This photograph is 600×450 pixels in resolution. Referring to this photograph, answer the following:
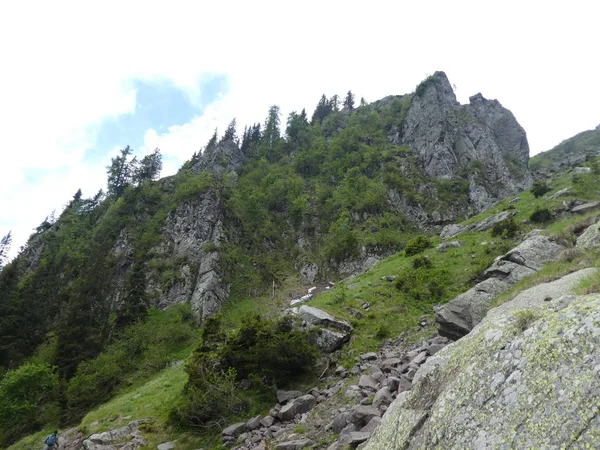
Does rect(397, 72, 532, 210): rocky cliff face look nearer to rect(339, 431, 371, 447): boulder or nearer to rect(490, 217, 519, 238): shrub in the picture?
rect(490, 217, 519, 238): shrub

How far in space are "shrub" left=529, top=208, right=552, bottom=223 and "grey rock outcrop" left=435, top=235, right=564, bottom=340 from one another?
47.0ft

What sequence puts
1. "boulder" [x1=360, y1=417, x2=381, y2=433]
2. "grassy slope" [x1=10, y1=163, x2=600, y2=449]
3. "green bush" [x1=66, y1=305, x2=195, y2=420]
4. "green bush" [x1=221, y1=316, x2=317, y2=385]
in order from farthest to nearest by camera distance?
"green bush" [x1=66, y1=305, x2=195, y2=420]
"green bush" [x1=221, y1=316, x2=317, y2=385]
"grassy slope" [x1=10, y1=163, x2=600, y2=449]
"boulder" [x1=360, y1=417, x2=381, y2=433]

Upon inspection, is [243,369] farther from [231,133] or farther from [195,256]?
[231,133]

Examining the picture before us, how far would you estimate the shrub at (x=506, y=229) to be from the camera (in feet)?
98.4

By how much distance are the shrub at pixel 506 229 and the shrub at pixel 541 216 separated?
224 centimetres

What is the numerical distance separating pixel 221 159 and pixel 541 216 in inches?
3556

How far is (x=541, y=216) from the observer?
30938 mm

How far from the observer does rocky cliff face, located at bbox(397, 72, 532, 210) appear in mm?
76688

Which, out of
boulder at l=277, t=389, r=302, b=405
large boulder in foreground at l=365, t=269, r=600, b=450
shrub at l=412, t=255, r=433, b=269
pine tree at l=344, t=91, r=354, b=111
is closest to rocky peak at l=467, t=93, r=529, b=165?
pine tree at l=344, t=91, r=354, b=111

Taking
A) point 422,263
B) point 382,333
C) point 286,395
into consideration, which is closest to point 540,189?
point 422,263

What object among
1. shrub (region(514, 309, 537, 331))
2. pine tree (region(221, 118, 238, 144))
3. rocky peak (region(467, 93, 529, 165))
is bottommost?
shrub (region(514, 309, 537, 331))

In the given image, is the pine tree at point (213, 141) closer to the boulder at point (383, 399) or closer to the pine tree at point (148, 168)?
the pine tree at point (148, 168)

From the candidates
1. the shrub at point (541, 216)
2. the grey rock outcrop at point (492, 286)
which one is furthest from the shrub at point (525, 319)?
the shrub at point (541, 216)

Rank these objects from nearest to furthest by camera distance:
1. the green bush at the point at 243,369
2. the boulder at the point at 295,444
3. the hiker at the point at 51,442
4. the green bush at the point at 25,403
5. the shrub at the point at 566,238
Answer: the boulder at the point at 295,444 → the green bush at the point at 243,369 → the shrub at the point at 566,238 → the hiker at the point at 51,442 → the green bush at the point at 25,403
